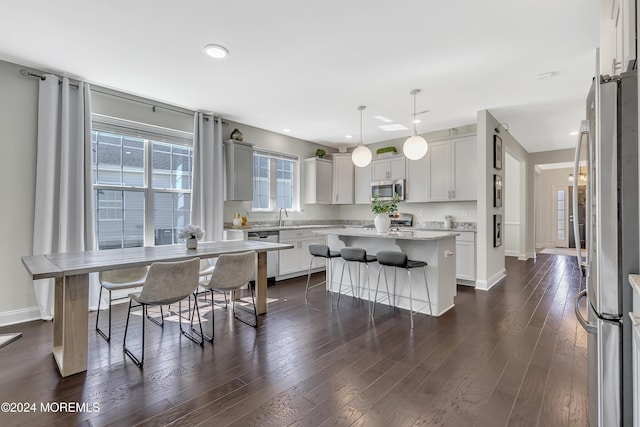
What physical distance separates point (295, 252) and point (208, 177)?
193 cm

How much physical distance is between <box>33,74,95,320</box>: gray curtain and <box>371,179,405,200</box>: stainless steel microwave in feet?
14.2

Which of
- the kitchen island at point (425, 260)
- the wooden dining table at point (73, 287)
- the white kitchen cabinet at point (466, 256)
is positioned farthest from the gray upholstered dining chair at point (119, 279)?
the white kitchen cabinet at point (466, 256)

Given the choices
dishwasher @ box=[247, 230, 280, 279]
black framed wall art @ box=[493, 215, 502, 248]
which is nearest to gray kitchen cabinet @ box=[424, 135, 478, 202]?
black framed wall art @ box=[493, 215, 502, 248]

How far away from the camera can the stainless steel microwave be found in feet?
19.6

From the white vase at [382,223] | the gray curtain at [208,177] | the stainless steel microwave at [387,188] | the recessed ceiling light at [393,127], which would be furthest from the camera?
the stainless steel microwave at [387,188]

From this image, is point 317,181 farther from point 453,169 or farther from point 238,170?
point 453,169

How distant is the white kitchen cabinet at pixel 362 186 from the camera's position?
661 cm

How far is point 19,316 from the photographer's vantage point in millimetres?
3334

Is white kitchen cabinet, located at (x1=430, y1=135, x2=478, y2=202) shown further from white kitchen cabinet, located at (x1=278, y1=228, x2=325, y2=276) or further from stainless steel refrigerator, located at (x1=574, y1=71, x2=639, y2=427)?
stainless steel refrigerator, located at (x1=574, y1=71, x2=639, y2=427)

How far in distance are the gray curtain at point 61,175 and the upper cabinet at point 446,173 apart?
4987 mm

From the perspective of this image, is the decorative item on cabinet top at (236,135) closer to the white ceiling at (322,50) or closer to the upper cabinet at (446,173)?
the white ceiling at (322,50)

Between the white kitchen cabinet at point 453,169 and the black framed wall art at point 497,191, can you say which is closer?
the black framed wall art at point 497,191

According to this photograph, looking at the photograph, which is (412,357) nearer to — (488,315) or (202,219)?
(488,315)

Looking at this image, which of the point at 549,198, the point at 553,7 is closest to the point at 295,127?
the point at 553,7
